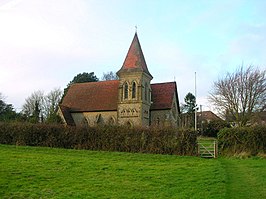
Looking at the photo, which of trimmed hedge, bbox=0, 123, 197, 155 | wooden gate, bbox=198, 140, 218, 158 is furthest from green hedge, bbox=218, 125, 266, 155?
trimmed hedge, bbox=0, 123, 197, 155

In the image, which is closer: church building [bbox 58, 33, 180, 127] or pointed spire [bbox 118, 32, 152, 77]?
church building [bbox 58, 33, 180, 127]

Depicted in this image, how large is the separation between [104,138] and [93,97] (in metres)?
21.2

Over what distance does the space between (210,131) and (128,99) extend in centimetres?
2034

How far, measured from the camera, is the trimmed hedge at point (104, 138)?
83.0 feet

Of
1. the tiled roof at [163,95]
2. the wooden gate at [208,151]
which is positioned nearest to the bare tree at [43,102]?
the tiled roof at [163,95]

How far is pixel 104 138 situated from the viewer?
87.5 ft

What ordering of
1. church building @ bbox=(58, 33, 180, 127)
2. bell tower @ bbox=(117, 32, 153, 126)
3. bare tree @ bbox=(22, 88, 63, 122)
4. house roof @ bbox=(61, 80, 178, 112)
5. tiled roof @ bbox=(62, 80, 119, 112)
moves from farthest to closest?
bare tree @ bbox=(22, 88, 63, 122)
tiled roof @ bbox=(62, 80, 119, 112)
house roof @ bbox=(61, 80, 178, 112)
church building @ bbox=(58, 33, 180, 127)
bell tower @ bbox=(117, 32, 153, 126)

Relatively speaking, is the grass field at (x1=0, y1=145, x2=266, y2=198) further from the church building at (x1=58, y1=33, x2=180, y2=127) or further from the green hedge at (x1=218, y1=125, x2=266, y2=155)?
the church building at (x1=58, y1=33, x2=180, y2=127)

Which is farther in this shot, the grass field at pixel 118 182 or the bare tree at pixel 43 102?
the bare tree at pixel 43 102

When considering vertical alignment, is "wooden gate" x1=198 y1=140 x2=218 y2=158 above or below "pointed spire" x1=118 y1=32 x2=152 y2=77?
below

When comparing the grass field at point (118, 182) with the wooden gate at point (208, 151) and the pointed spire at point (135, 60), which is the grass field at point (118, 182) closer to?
the wooden gate at point (208, 151)

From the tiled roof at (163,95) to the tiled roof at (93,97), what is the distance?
578 centimetres

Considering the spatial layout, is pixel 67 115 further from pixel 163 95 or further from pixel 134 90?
pixel 163 95

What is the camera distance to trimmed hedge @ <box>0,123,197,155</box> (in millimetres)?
25297
